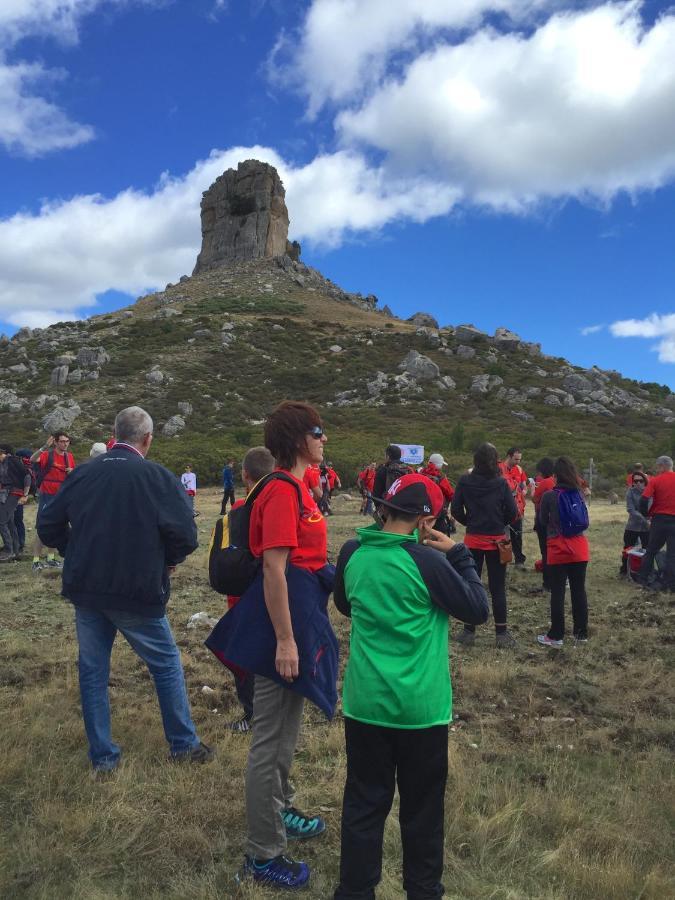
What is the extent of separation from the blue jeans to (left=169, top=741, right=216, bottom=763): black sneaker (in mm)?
262

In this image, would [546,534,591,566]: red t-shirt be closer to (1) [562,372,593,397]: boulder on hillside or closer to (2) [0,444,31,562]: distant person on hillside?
(2) [0,444,31,562]: distant person on hillside

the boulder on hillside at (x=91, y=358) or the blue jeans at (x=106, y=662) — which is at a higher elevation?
the boulder on hillside at (x=91, y=358)

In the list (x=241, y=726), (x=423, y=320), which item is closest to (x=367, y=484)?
(x=241, y=726)

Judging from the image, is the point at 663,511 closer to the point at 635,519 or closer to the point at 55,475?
the point at 635,519

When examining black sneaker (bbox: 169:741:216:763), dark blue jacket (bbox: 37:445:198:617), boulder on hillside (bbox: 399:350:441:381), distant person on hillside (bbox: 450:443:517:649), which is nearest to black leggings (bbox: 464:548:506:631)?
distant person on hillside (bbox: 450:443:517:649)

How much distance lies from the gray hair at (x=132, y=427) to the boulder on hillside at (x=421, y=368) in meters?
47.2

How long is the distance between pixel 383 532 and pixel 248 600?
702 millimetres

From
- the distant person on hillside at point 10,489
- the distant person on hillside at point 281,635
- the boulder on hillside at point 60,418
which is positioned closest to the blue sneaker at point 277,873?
the distant person on hillside at point 281,635

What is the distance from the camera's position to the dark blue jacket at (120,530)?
3.39m

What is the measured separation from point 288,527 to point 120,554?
4.00 ft

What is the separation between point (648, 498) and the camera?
859cm

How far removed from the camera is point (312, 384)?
163 feet

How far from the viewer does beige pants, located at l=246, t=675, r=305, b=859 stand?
2.62m

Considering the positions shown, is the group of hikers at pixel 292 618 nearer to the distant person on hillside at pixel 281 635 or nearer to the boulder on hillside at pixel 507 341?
the distant person on hillside at pixel 281 635
